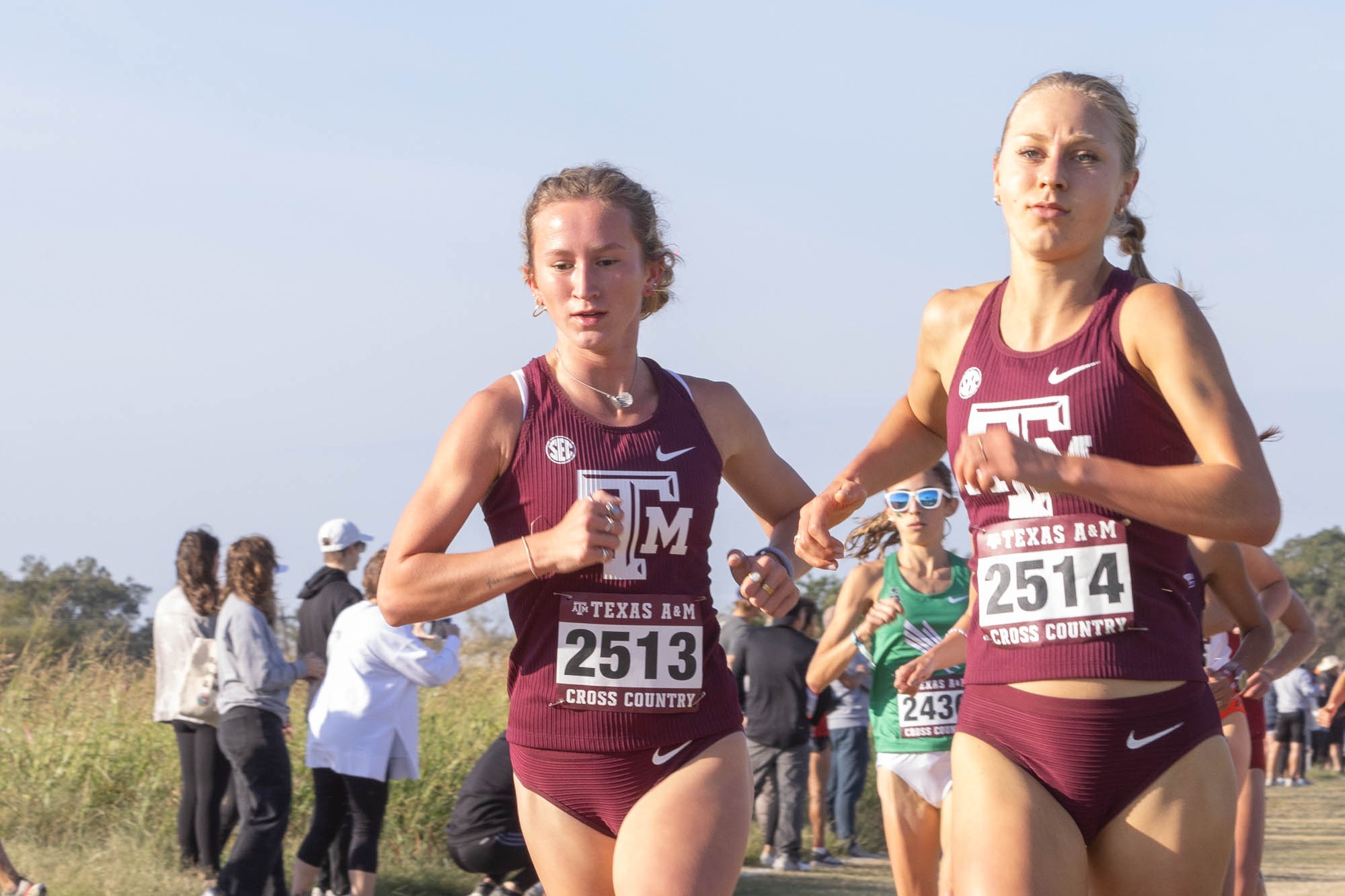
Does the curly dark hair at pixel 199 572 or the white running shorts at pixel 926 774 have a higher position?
the curly dark hair at pixel 199 572

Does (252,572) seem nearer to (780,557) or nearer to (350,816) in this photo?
(350,816)

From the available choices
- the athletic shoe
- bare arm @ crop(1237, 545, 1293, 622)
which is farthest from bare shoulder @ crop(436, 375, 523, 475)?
the athletic shoe

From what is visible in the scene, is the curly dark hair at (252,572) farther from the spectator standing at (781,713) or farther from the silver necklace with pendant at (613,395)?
the silver necklace with pendant at (613,395)

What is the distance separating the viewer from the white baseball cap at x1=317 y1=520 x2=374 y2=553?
8758 mm

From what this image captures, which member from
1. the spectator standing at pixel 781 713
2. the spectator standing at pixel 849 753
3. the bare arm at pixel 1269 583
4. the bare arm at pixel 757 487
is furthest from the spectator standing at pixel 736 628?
the bare arm at pixel 757 487

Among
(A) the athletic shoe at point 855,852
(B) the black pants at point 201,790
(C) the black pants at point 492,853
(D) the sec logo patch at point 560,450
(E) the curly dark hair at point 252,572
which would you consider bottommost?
(A) the athletic shoe at point 855,852

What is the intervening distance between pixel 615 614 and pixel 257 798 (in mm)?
4527

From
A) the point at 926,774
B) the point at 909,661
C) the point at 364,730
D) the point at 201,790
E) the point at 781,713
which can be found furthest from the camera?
the point at 781,713

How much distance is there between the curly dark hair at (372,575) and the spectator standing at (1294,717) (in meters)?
17.1

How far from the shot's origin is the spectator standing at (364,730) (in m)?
7.46

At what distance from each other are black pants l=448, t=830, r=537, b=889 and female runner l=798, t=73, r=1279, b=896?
4.40 m

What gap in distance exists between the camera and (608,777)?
3271 mm

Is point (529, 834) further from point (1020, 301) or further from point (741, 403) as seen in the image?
point (1020, 301)

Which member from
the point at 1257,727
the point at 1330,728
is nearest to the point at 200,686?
the point at 1257,727
